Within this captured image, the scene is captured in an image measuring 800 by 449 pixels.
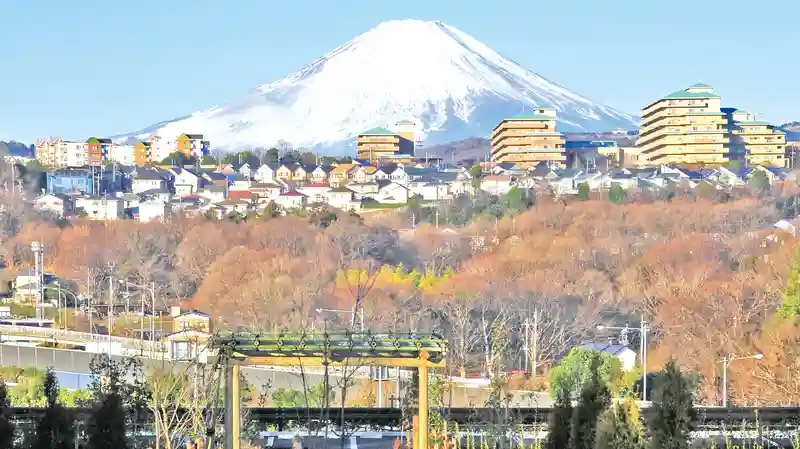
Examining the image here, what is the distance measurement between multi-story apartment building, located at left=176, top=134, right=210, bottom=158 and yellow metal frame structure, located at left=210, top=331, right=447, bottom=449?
68521 millimetres

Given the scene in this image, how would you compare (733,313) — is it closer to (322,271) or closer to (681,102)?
(322,271)

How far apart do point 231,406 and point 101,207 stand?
45301 mm

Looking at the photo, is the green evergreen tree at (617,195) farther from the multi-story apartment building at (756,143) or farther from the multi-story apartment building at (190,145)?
the multi-story apartment building at (190,145)

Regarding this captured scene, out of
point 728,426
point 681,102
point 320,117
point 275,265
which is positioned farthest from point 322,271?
point 320,117

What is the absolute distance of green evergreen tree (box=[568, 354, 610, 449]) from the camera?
23.5 feet

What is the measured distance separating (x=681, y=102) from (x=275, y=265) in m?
34.6

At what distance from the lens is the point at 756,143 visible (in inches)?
2416

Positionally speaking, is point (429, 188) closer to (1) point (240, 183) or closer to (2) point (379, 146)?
(1) point (240, 183)

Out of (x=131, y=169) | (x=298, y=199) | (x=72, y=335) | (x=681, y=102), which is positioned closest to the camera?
(x=72, y=335)

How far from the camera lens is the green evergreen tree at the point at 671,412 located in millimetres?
6453

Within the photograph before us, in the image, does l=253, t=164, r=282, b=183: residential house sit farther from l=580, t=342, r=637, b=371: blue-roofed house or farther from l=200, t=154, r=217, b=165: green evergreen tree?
l=580, t=342, r=637, b=371: blue-roofed house

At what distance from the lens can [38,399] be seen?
1349 centimetres

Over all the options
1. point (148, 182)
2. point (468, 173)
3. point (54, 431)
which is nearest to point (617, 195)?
point (468, 173)

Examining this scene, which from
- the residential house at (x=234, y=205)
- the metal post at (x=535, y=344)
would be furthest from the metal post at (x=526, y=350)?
the residential house at (x=234, y=205)
